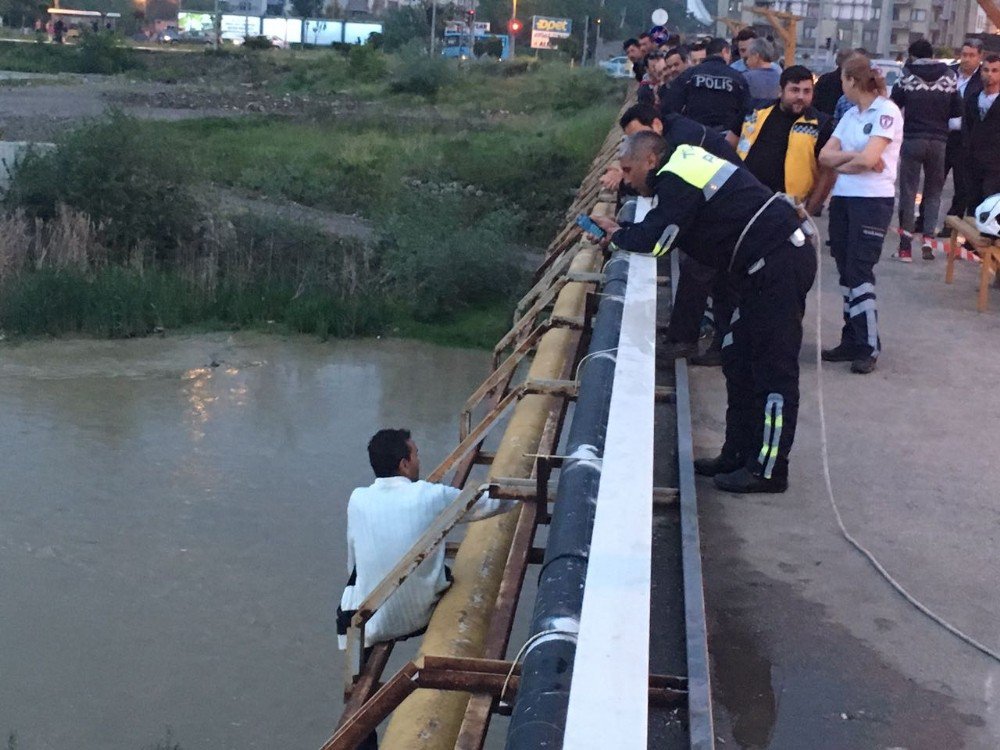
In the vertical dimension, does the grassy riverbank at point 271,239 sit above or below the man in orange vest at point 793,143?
below

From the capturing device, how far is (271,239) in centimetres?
1953

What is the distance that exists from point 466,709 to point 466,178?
2315 centimetres

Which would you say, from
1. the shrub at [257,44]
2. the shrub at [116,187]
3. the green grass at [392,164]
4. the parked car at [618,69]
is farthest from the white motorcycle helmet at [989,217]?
the shrub at [257,44]

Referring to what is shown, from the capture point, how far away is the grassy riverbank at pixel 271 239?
1642 centimetres

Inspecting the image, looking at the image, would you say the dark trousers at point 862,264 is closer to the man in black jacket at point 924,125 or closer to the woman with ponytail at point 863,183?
the woman with ponytail at point 863,183

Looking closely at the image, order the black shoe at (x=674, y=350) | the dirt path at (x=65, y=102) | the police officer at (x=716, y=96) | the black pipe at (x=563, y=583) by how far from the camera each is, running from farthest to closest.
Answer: the dirt path at (x=65, y=102), the police officer at (x=716, y=96), the black shoe at (x=674, y=350), the black pipe at (x=563, y=583)

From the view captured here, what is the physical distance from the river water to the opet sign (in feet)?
271

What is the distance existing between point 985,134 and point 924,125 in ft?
2.91

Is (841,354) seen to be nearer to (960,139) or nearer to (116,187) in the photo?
(960,139)

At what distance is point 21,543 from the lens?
9289 millimetres

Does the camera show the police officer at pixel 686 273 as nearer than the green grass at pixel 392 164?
Yes

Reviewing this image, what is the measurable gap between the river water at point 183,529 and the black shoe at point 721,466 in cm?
304

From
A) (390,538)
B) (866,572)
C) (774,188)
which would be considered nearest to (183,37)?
(774,188)

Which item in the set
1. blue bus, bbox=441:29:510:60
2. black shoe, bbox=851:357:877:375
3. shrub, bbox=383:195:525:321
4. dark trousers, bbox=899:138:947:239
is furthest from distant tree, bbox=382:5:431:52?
black shoe, bbox=851:357:877:375
